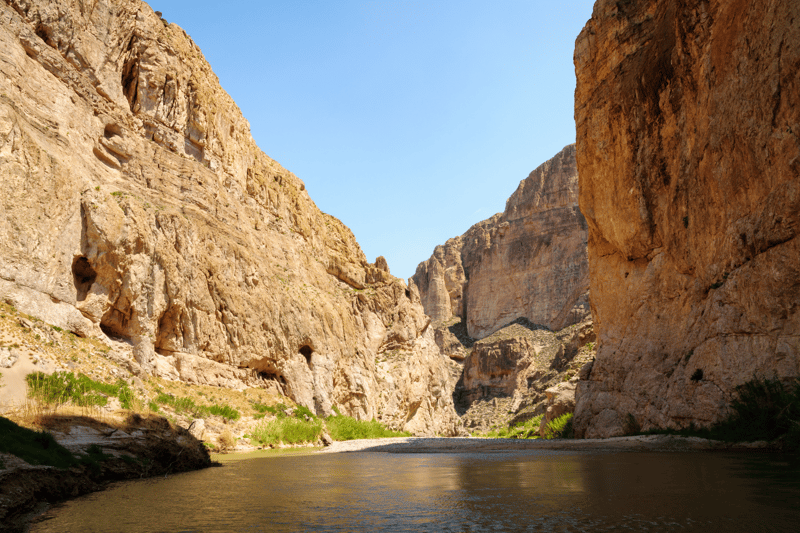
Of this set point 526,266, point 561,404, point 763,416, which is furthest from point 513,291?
point 763,416

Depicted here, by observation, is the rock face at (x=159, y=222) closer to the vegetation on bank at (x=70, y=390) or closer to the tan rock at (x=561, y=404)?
Result: the vegetation on bank at (x=70, y=390)

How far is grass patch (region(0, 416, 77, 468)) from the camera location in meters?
6.94

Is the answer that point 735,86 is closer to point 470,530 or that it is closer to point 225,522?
point 470,530

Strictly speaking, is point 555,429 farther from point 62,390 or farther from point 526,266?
point 526,266

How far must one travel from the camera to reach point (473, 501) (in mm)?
6422

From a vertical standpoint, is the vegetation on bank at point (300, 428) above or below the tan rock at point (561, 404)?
below

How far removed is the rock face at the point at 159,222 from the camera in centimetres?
1981

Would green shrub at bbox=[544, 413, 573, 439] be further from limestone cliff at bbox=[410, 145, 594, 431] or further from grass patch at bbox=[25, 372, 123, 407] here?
limestone cliff at bbox=[410, 145, 594, 431]

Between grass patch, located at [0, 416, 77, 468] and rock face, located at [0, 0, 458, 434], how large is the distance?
1193 centimetres

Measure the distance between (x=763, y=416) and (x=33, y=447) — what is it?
50.4 feet

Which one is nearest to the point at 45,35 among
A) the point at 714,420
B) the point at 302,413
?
the point at 302,413

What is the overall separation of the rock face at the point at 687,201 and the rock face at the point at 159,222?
19915mm

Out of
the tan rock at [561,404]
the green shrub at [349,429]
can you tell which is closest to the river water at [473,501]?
A: the tan rock at [561,404]

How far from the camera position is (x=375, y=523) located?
5.21m
